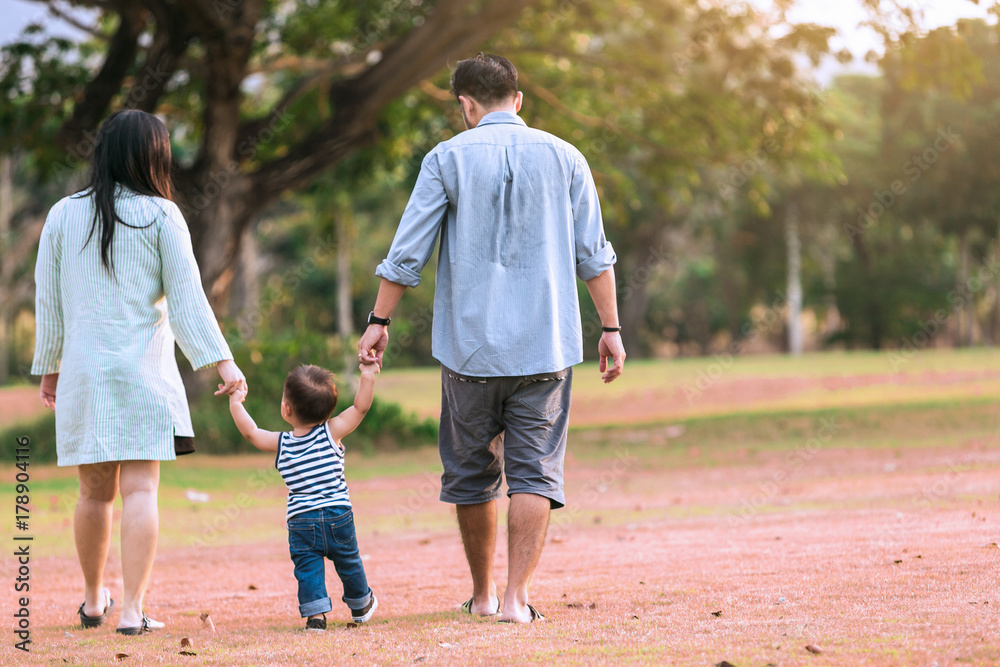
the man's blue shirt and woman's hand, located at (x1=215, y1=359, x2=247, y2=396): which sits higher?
the man's blue shirt

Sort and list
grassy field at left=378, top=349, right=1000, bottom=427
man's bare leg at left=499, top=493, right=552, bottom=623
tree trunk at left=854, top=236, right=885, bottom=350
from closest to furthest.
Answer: man's bare leg at left=499, top=493, right=552, bottom=623, grassy field at left=378, top=349, right=1000, bottom=427, tree trunk at left=854, top=236, right=885, bottom=350

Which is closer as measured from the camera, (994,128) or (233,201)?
(233,201)

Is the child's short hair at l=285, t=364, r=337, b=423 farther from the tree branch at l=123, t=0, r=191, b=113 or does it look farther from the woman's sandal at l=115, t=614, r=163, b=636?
the tree branch at l=123, t=0, r=191, b=113

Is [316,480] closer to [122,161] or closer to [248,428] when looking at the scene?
[248,428]

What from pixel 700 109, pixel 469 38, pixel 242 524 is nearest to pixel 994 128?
pixel 700 109

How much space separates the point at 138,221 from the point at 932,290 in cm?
4472

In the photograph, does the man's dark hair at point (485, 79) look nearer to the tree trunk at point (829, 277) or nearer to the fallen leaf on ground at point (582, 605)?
the fallen leaf on ground at point (582, 605)

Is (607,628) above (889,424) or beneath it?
above

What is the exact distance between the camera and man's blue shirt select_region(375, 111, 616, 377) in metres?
3.85

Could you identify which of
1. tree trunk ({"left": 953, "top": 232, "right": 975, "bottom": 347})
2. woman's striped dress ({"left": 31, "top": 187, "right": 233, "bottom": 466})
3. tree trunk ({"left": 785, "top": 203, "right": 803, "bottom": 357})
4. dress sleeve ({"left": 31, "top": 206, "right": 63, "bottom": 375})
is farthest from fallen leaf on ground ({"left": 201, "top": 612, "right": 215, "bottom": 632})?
tree trunk ({"left": 785, "top": 203, "right": 803, "bottom": 357})

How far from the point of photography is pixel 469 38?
12484 millimetres

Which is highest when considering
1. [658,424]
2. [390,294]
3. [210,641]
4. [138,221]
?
[138,221]

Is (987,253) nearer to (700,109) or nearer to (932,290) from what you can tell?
(932,290)

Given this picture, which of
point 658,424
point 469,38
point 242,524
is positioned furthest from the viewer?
point 658,424
